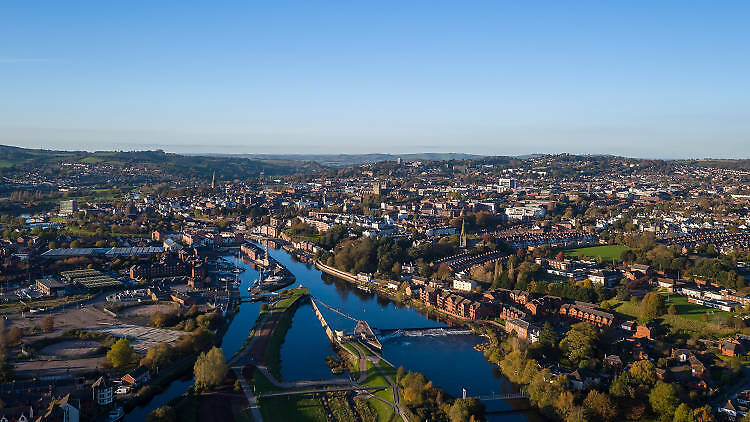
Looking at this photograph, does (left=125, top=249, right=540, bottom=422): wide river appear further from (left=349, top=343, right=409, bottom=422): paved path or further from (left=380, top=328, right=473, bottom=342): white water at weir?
(left=349, top=343, right=409, bottom=422): paved path

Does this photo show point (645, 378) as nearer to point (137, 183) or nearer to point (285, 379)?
point (285, 379)

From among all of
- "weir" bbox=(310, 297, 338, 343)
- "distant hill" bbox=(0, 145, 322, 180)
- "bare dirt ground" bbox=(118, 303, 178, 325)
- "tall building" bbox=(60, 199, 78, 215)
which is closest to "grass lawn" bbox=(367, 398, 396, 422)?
"weir" bbox=(310, 297, 338, 343)

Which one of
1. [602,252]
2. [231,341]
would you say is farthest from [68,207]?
[602,252]

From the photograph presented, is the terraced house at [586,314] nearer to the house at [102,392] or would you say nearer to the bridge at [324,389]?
the bridge at [324,389]

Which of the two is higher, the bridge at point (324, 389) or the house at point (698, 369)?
the house at point (698, 369)

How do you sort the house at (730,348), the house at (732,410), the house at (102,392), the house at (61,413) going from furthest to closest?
the house at (730,348) < the house at (102,392) < the house at (732,410) < the house at (61,413)

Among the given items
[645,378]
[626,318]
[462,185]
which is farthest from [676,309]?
[462,185]

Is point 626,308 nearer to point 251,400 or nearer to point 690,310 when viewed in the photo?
point 690,310

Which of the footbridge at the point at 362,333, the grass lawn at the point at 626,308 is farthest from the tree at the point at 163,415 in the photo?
the grass lawn at the point at 626,308
